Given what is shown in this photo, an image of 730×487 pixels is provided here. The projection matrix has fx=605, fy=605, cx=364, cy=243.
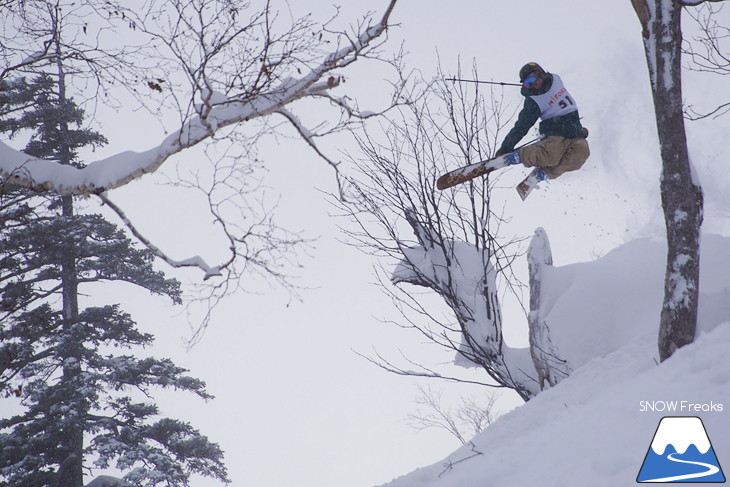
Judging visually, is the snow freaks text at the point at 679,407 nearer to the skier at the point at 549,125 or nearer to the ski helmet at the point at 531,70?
the skier at the point at 549,125

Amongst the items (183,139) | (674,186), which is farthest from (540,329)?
(183,139)

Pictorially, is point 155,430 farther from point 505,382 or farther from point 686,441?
point 686,441

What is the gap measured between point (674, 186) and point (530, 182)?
95.6 inches

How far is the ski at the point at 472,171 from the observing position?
25.7 ft

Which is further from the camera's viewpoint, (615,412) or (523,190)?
(523,190)

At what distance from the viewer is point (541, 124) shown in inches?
288

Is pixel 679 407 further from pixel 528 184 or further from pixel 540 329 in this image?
pixel 540 329

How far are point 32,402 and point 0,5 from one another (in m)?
9.50

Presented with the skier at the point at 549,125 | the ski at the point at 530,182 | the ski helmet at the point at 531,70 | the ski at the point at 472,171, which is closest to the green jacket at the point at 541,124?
the skier at the point at 549,125

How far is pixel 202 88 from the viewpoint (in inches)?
207

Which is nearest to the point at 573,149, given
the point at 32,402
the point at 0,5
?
the point at 0,5

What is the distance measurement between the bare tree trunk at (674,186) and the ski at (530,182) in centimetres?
212

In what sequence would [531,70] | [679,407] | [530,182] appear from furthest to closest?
[530,182]
[531,70]
[679,407]

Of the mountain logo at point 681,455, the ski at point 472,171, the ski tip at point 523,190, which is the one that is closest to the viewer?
the mountain logo at point 681,455
